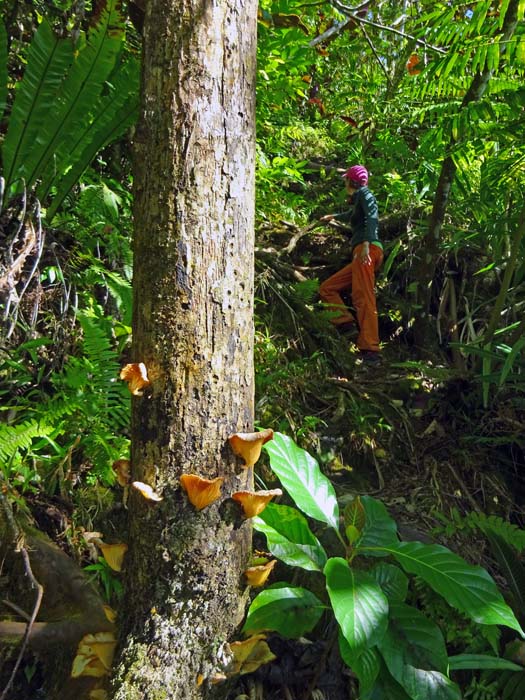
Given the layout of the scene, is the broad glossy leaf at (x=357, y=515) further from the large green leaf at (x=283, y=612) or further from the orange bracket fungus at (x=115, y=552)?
the orange bracket fungus at (x=115, y=552)

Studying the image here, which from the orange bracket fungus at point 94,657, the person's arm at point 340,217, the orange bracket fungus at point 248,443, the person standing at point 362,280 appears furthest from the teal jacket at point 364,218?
the orange bracket fungus at point 94,657

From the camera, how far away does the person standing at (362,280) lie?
4387 mm

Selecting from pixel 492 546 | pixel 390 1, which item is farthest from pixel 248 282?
pixel 390 1

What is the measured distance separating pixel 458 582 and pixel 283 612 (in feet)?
1.67

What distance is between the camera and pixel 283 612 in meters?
1.47

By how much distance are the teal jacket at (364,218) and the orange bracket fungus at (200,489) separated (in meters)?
3.75

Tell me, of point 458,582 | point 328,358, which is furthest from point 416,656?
point 328,358

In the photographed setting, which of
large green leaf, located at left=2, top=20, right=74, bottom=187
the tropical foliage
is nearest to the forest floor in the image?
the tropical foliage

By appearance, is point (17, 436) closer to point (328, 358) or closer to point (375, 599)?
point (375, 599)

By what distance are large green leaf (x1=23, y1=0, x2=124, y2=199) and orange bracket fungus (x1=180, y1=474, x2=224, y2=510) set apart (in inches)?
81.1

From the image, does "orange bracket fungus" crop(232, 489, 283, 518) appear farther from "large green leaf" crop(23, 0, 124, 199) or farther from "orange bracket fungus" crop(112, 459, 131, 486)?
"large green leaf" crop(23, 0, 124, 199)

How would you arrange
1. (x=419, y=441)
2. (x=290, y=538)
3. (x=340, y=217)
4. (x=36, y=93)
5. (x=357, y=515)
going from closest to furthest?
1. (x=290, y=538)
2. (x=357, y=515)
3. (x=36, y=93)
4. (x=419, y=441)
5. (x=340, y=217)

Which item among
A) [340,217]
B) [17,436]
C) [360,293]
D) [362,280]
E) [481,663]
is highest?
[340,217]

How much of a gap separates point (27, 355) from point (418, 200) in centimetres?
402
